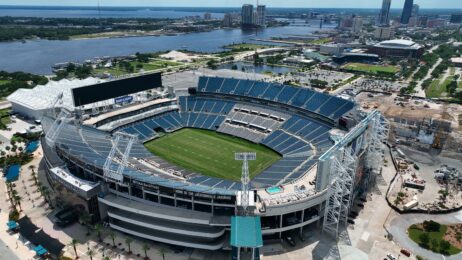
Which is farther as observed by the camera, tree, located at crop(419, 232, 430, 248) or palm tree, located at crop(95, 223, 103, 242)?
tree, located at crop(419, 232, 430, 248)

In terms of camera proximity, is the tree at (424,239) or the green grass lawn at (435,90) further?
the green grass lawn at (435,90)

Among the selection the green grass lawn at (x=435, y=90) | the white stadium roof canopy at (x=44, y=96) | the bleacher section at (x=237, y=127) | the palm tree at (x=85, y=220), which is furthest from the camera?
the green grass lawn at (x=435, y=90)

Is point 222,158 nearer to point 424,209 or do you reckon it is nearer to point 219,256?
point 219,256

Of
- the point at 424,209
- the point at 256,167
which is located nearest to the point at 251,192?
the point at 256,167

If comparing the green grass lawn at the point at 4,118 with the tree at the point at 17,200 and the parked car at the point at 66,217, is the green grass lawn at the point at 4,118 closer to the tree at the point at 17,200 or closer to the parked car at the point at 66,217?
the tree at the point at 17,200

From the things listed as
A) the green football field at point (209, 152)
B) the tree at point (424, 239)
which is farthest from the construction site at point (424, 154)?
the green football field at point (209, 152)

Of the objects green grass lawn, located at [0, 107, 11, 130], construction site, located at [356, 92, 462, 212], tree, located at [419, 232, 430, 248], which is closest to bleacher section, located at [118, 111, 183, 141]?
green grass lawn, located at [0, 107, 11, 130]

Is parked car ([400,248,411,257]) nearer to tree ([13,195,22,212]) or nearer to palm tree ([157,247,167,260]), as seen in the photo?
palm tree ([157,247,167,260])
